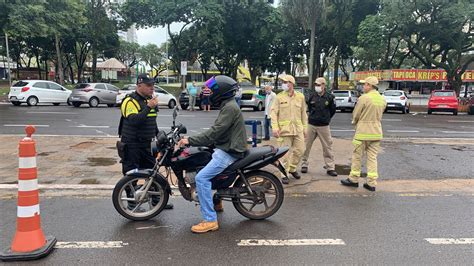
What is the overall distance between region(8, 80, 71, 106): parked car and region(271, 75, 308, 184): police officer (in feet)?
63.9

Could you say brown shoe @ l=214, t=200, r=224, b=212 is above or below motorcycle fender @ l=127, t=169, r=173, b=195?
below

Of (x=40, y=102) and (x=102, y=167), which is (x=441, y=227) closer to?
(x=102, y=167)

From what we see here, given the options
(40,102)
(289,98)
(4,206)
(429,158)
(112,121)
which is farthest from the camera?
(40,102)

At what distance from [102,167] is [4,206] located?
2.46m

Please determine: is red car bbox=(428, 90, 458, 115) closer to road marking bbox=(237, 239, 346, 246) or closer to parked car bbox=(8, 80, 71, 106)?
parked car bbox=(8, 80, 71, 106)

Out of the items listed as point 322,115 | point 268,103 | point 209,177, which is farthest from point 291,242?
point 268,103

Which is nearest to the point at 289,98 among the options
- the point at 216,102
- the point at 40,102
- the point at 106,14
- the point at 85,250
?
the point at 216,102

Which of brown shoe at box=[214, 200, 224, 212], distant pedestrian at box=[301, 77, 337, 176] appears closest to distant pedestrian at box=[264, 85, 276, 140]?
distant pedestrian at box=[301, 77, 337, 176]

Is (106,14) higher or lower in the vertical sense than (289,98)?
higher

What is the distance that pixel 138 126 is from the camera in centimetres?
497

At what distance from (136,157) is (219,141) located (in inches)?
47.4

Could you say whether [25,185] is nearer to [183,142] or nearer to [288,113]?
[183,142]

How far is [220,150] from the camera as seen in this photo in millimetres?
4535

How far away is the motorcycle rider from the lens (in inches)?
173
